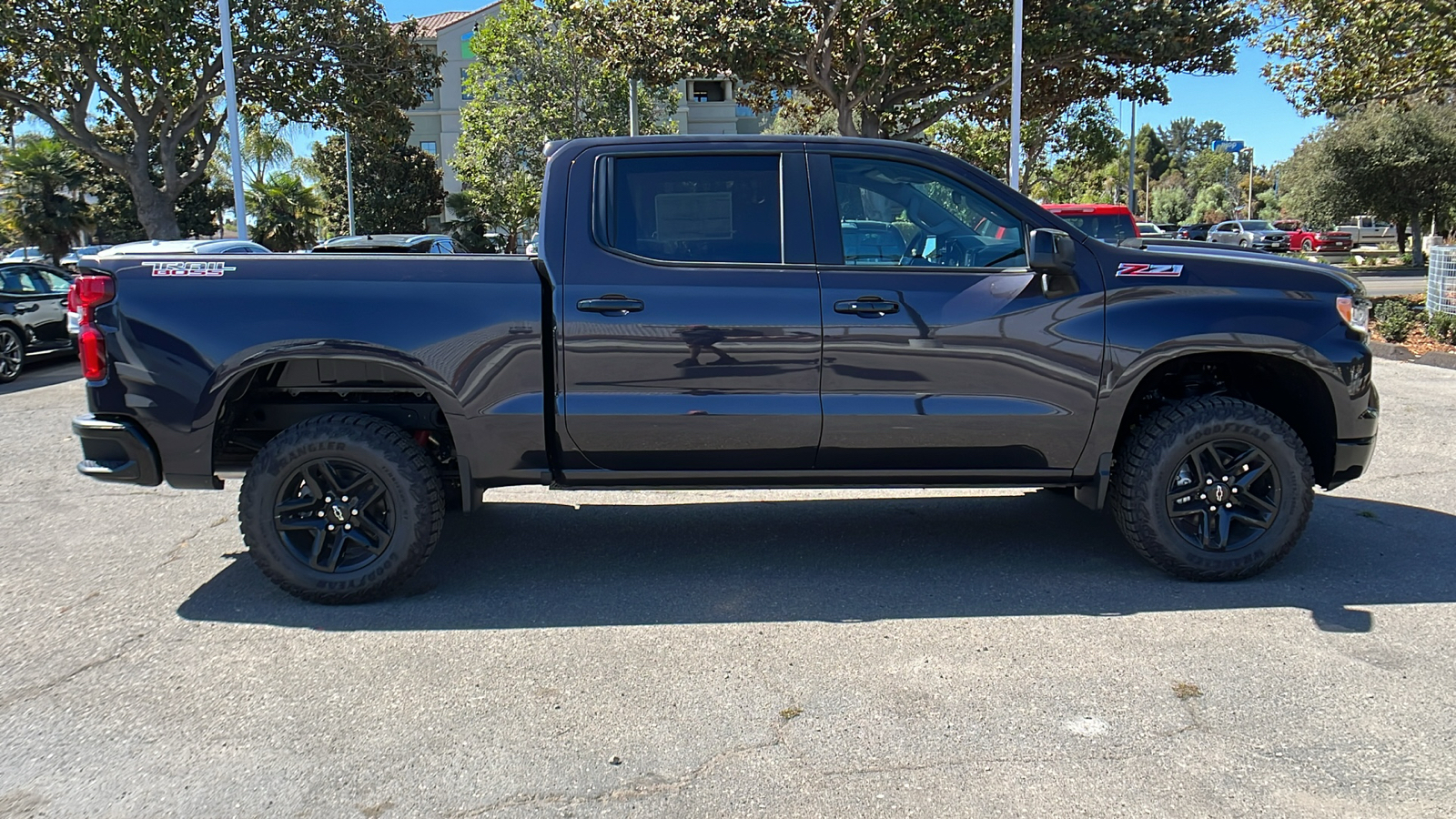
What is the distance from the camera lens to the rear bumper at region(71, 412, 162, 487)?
178 inches

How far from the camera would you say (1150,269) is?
4.61 metres

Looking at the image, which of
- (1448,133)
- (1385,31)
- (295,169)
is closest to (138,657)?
(1385,31)

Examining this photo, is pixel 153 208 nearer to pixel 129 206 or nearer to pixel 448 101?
pixel 129 206

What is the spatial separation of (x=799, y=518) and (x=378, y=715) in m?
2.88

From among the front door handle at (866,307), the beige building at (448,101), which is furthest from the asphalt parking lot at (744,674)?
the beige building at (448,101)

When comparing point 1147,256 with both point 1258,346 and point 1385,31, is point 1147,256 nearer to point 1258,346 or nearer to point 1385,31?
point 1258,346

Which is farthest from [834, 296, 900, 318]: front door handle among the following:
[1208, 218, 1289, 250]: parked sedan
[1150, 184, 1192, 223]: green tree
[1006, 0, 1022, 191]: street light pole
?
[1150, 184, 1192, 223]: green tree

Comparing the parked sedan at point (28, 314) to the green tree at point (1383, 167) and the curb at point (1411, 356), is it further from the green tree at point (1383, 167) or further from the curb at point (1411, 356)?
the green tree at point (1383, 167)

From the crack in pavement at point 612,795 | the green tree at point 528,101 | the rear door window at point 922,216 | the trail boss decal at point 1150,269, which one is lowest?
the crack in pavement at point 612,795

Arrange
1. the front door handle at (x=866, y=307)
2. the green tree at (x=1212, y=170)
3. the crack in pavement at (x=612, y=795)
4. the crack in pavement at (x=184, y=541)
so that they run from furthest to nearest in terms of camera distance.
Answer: the green tree at (x=1212, y=170) → the crack in pavement at (x=184, y=541) → the front door handle at (x=866, y=307) → the crack in pavement at (x=612, y=795)

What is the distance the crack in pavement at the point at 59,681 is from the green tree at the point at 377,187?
39.2m

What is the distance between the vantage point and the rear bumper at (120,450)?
452cm

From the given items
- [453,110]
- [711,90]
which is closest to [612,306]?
[711,90]

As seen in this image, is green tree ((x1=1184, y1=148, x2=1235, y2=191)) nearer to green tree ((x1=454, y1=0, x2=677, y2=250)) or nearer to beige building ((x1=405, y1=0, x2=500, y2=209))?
beige building ((x1=405, y1=0, x2=500, y2=209))
